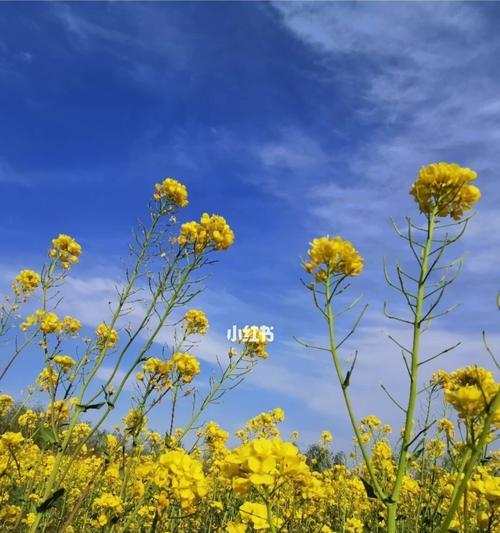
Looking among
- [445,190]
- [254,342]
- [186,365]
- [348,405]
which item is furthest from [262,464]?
[254,342]

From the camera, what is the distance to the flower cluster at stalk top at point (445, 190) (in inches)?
70.7

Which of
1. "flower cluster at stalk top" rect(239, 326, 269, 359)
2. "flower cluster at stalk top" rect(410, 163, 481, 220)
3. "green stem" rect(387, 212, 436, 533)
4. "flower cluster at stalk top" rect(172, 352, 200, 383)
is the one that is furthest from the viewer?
"flower cluster at stalk top" rect(239, 326, 269, 359)

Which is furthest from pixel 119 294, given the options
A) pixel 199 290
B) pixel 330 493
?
pixel 330 493

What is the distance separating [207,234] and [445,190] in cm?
215

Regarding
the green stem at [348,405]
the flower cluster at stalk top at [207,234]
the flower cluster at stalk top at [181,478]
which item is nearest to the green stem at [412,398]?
the green stem at [348,405]

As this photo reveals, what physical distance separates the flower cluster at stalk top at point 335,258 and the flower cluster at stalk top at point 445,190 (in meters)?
0.34

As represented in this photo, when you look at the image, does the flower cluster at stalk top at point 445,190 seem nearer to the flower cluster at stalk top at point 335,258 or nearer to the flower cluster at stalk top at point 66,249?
the flower cluster at stalk top at point 335,258

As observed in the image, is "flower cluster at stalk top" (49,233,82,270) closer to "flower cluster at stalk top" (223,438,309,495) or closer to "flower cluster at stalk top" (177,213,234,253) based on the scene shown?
"flower cluster at stalk top" (177,213,234,253)

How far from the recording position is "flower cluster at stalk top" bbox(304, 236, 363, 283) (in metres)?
1.90

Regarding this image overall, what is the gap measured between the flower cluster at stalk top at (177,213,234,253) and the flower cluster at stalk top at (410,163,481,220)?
6.57 ft

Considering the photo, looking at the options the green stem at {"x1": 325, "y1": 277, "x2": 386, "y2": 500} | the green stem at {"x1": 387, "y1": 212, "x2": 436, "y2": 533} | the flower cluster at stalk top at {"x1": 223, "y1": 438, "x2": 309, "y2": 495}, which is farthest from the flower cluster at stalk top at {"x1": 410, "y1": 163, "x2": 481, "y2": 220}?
the flower cluster at stalk top at {"x1": 223, "y1": 438, "x2": 309, "y2": 495}

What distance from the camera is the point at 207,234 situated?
3648 millimetres

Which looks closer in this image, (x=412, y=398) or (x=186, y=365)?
(x=412, y=398)

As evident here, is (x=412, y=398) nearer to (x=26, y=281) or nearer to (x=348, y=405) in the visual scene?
(x=348, y=405)
